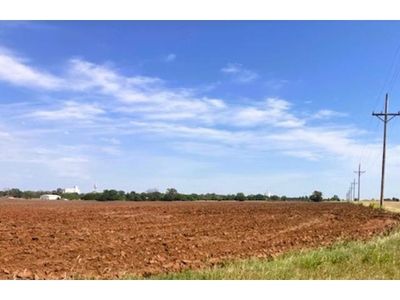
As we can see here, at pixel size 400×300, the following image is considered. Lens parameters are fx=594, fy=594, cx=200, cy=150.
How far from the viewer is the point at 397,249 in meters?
13.4

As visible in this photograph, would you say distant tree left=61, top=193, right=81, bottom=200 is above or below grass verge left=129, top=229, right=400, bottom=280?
below

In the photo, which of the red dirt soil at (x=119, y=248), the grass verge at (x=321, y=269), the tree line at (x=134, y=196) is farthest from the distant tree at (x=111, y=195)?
the grass verge at (x=321, y=269)

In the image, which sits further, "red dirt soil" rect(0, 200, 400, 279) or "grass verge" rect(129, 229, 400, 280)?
"red dirt soil" rect(0, 200, 400, 279)

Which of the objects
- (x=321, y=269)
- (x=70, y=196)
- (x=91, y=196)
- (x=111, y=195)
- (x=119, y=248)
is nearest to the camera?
(x=321, y=269)

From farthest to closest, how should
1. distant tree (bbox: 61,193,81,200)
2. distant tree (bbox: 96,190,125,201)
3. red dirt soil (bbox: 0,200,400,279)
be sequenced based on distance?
distant tree (bbox: 61,193,81,200)
distant tree (bbox: 96,190,125,201)
red dirt soil (bbox: 0,200,400,279)

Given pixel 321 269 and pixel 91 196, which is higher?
pixel 321 269

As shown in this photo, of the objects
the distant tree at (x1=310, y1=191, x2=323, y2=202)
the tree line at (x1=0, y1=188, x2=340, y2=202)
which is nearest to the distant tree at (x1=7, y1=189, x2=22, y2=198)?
the tree line at (x1=0, y1=188, x2=340, y2=202)

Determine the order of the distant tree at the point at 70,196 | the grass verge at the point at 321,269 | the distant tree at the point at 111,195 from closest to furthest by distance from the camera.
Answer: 1. the grass verge at the point at 321,269
2. the distant tree at the point at 111,195
3. the distant tree at the point at 70,196

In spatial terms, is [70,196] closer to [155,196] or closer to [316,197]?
[155,196]

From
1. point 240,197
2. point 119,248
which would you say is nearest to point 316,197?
point 240,197

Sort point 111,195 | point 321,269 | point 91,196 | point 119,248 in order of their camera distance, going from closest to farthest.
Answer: point 321,269 < point 119,248 < point 111,195 < point 91,196

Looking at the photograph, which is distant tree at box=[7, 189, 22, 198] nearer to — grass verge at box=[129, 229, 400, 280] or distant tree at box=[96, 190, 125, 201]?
distant tree at box=[96, 190, 125, 201]

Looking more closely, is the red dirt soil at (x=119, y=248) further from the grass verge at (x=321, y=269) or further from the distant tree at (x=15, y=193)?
the distant tree at (x=15, y=193)
